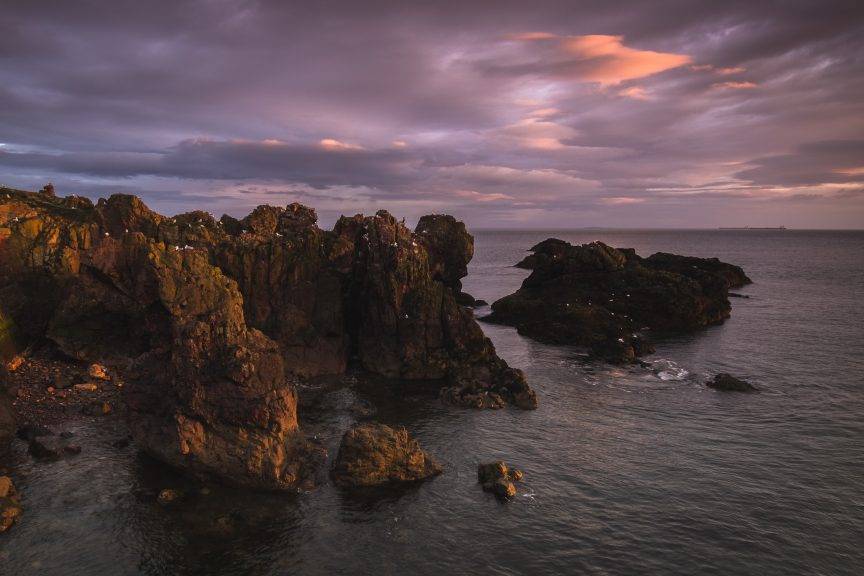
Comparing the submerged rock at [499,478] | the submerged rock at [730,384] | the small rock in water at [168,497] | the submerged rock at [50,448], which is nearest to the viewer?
the small rock in water at [168,497]

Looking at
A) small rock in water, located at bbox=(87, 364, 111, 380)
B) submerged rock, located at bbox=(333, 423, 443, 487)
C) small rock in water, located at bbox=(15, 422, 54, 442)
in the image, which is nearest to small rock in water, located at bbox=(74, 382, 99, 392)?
small rock in water, located at bbox=(87, 364, 111, 380)

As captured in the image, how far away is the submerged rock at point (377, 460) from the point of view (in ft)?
121

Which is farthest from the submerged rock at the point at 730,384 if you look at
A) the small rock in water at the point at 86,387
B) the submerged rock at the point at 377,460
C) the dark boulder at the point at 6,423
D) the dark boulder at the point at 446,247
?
the dark boulder at the point at 6,423

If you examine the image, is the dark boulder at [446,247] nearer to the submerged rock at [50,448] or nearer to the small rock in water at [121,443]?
the small rock in water at [121,443]

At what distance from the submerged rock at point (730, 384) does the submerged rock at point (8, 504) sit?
62.3 m

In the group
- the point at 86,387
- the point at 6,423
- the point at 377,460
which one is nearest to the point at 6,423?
the point at 6,423

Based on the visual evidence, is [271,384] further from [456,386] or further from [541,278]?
[541,278]

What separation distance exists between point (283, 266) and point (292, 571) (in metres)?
42.8

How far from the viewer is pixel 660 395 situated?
188 ft

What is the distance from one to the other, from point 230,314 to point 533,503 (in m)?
25.2

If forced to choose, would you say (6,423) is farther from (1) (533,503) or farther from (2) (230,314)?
(1) (533,503)

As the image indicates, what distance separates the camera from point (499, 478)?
3756 centimetres

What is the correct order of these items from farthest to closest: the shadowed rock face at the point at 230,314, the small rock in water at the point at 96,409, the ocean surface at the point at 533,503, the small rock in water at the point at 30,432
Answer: the small rock in water at the point at 96,409
the small rock in water at the point at 30,432
the shadowed rock face at the point at 230,314
the ocean surface at the point at 533,503

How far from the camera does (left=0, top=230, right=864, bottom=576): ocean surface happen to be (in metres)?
29.4
